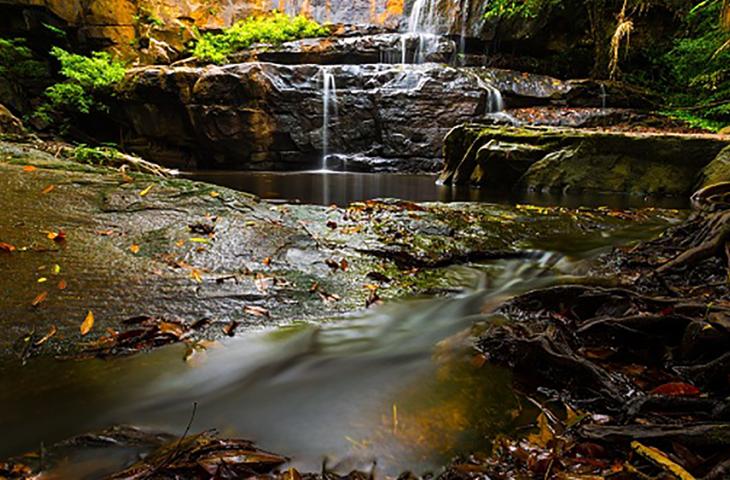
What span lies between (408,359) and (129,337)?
4.95ft

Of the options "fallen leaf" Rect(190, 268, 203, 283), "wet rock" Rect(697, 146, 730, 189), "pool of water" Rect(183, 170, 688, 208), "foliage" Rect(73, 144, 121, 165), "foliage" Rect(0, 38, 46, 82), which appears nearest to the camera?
"fallen leaf" Rect(190, 268, 203, 283)

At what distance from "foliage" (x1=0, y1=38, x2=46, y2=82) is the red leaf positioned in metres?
21.7

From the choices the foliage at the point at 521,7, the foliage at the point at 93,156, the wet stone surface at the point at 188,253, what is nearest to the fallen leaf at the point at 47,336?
the wet stone surface at the point at 188,253

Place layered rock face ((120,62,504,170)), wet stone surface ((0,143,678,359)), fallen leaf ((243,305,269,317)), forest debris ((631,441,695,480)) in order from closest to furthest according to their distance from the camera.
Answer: forest debris ((631,441,695,480)) → wet stone surface ((0,143,678,359)) → fallen leaf ((243,305,269,317)) → layered rock face ((120,62,504,170))

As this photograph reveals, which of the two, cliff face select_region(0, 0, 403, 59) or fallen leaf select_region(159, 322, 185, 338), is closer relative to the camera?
fallen leaf select_region(159, 322, 185, 338)

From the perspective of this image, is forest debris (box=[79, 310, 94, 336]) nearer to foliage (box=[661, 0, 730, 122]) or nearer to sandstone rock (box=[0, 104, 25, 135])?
sandstone rock (box=[0, 104, 25, 135])

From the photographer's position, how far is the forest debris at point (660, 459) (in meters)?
1.07

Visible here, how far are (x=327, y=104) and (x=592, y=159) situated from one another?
34.1 feet

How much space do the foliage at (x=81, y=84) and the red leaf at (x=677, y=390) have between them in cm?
1885

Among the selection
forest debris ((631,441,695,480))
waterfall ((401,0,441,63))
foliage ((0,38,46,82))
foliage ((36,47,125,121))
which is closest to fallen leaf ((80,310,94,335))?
forest debris ((631,441,695,480))

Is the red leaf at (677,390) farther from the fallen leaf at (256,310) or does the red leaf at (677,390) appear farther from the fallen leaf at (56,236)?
the fallen leaf at (56,236)

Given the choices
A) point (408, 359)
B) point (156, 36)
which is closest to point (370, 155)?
point (156, 36)

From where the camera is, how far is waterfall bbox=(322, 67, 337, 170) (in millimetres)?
15922

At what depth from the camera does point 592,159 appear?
8492 mm
